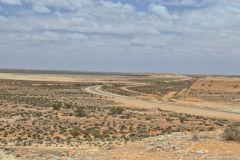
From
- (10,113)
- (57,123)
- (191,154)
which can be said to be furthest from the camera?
(10,113)

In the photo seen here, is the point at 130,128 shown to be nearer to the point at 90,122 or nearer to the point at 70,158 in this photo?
the point at 90,122

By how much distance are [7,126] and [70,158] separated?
13.3 meters

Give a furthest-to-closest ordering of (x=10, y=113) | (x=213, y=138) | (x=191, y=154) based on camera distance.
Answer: (x=10, y=113), (x=213, y=138), (x=191, y=154)

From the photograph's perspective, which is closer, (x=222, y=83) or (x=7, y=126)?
(x=7, y=126)

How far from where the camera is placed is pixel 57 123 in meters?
24.8

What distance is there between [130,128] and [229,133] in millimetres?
11869

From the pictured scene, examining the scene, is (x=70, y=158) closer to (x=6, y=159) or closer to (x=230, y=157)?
(x=6, y=159)

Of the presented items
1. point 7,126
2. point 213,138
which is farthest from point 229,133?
point 7,126

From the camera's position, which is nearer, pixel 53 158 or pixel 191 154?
pixel 191 154

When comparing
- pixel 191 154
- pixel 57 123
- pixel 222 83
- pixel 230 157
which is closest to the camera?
pixel 230 157

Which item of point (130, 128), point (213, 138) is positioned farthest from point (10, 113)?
point (213, 138)

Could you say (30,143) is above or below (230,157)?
below

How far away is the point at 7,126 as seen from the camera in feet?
74.5

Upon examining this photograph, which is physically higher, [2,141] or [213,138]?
[213,138]
